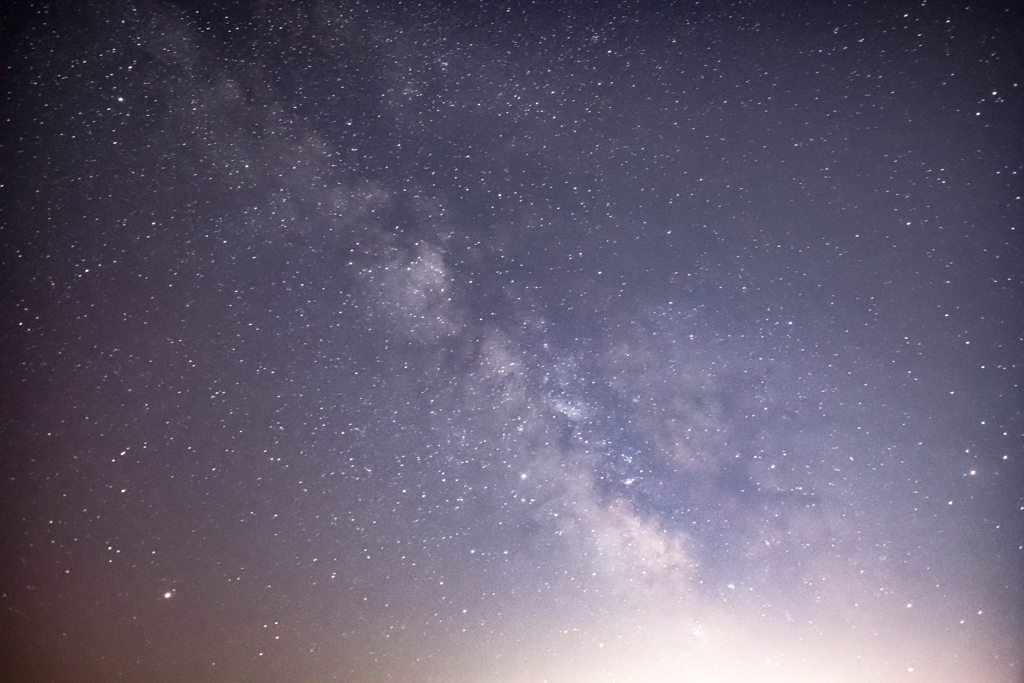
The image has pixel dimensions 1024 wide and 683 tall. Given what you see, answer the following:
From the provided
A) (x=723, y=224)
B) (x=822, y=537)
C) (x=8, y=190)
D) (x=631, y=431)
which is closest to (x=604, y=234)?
(x=723, y=224)

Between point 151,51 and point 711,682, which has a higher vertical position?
point 151,51

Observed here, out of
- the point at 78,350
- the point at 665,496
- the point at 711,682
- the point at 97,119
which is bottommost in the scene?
the point at 711,682

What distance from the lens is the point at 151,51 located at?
1262mm

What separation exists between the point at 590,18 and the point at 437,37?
0.39m

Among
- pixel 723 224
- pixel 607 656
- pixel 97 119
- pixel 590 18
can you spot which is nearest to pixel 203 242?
pixel 97 119

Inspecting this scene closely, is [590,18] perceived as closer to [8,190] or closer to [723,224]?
[723,224]

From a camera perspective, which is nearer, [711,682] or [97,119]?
[97,119]

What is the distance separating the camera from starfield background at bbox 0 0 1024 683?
4.23ft

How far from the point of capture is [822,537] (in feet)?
4.35

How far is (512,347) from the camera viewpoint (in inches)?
53.7

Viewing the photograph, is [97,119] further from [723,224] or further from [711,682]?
[711,682]

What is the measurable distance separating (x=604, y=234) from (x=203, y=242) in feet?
3.29

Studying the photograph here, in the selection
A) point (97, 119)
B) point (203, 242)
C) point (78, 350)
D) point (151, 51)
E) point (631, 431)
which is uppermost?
point (151, 51)

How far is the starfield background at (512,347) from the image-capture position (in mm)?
1290
